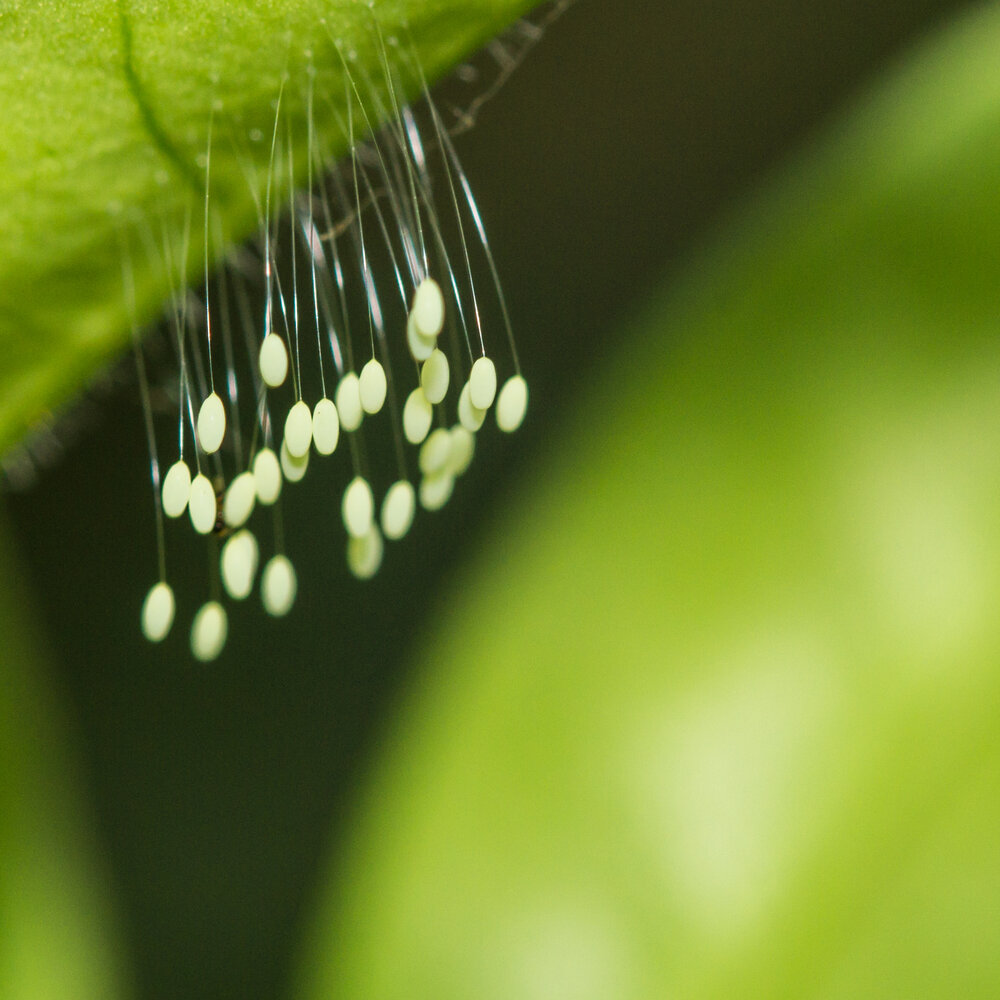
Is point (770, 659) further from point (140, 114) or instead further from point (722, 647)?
point (140, 114)

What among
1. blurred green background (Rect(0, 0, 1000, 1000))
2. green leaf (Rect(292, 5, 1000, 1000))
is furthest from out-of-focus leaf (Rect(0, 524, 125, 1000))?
green leaf (Rect(292, 5, 1000, 1000))

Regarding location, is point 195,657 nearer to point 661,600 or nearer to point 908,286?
point 661,600

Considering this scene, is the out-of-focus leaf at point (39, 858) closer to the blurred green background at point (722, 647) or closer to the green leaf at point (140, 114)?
the blurred green background at point (722, 647)

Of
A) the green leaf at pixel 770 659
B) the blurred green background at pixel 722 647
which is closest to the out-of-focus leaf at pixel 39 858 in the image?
the blurred green background at pixel 722 647

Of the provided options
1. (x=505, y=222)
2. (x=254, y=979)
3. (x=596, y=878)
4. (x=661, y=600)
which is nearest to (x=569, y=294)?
(x=505, y=222)

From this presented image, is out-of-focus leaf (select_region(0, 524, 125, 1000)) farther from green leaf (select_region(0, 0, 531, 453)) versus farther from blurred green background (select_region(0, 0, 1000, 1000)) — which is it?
green leaf (select_region(0, 0, 531, 453))
